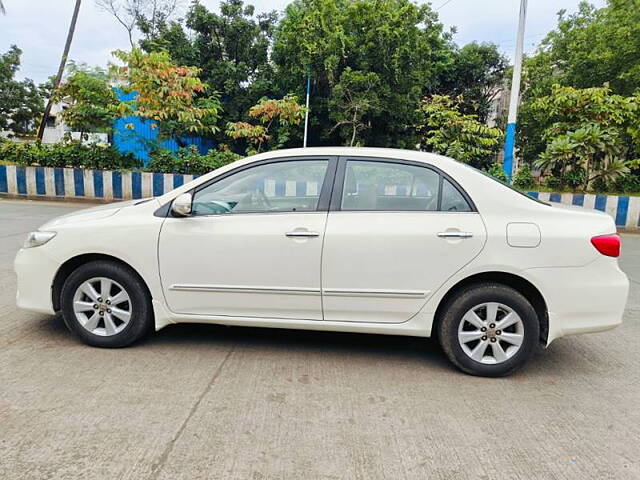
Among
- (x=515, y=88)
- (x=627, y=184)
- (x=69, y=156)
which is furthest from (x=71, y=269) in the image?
(x=627, y=184)

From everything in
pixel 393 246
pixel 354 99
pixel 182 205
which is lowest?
pixel 393 246

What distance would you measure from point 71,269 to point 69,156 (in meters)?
12.0

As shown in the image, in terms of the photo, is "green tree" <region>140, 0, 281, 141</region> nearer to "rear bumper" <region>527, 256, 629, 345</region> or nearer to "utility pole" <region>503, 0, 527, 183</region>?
"utility pole" <region>503, 0, 527, 183</region>

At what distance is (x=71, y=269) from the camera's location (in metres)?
3.88

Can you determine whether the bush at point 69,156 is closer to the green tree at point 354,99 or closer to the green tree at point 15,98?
the green tree at point 354,99

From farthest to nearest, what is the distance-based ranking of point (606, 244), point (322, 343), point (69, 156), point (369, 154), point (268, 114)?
point (268, 114)
point (69, 156)
point (322, 343)
point (369, 154)
point (606, 244)

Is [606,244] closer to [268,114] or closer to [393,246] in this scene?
[393,246]

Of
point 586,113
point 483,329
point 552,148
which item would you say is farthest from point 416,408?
point 586,113

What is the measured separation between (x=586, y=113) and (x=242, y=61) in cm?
1475

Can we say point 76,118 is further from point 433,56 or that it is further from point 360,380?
point 433,56

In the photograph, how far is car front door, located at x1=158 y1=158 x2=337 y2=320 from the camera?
355 centimetres

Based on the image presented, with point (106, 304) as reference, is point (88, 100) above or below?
above

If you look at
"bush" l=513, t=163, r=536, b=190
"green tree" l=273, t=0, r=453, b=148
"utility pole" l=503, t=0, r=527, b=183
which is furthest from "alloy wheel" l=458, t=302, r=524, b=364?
"green tree" l=273, t=0, r=453, b=148

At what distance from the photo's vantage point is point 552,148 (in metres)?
13.8
